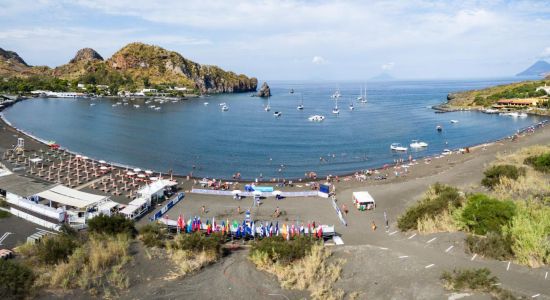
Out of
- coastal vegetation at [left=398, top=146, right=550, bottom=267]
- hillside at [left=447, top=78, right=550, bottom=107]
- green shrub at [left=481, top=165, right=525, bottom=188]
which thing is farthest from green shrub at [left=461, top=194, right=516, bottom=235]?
hillside at [left=447, top=78, right=550, bottom=107]

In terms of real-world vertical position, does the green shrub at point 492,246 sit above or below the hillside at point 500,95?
below

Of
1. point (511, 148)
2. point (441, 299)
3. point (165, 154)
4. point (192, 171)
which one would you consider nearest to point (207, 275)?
point (441, 299)

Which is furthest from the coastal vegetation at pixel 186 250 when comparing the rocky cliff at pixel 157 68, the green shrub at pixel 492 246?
the rocky cliff at pixel 157 68

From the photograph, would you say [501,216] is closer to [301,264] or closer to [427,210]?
[427,210]

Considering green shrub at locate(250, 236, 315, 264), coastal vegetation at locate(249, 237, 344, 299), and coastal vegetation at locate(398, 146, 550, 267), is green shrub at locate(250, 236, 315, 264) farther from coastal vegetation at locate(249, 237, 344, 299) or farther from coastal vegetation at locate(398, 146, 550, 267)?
coastal vegetation at locate(398, 146, 550, 267)

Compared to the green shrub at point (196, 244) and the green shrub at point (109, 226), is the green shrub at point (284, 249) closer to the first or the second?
the green shrub at point (196, 244)

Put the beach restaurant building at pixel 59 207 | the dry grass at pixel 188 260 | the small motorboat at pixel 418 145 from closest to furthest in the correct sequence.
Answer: the dry grass at pixel 188 260 → the beach restaurant building at pixel 59 207 → the small motorboat at pixel 418 145

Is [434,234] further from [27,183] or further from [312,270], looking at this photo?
[27,183]
